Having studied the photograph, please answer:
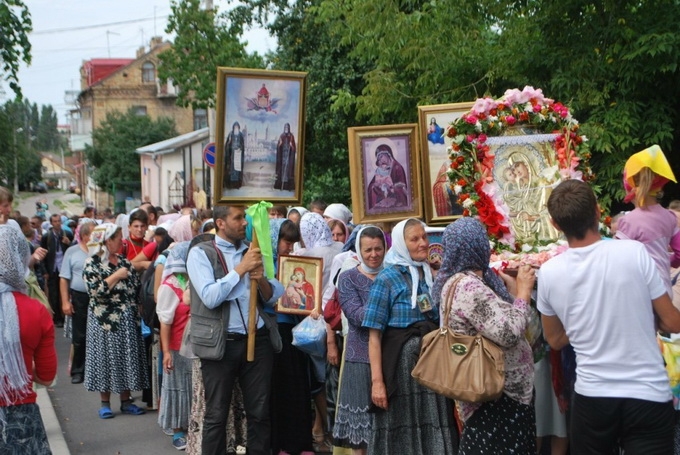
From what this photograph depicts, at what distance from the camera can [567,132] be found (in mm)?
6566

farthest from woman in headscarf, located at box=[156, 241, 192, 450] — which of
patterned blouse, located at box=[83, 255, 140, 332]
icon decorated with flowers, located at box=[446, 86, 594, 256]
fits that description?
icon decorated with flowers, located at box=[446, 86, 594, 256]

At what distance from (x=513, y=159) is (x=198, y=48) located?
701 inches

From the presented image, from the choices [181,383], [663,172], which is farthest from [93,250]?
[663,172]

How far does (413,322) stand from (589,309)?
83.7 inches

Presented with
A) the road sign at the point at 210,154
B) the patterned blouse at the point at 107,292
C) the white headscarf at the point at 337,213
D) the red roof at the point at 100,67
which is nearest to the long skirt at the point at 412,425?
the white headscarf at the point at 337,213

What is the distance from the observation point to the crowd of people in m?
4.41

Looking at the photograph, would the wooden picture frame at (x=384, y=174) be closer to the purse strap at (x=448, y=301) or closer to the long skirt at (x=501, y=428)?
the purse strap at (x=448, y=301)

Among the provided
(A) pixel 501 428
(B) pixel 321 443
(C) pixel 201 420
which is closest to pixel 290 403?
(B) pixel 321 443

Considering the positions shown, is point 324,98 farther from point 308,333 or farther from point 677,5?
point 308,333

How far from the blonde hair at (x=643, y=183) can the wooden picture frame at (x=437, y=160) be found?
2177 mm

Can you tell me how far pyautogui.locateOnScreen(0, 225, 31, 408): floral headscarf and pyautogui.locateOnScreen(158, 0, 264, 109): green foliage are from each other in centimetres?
1768

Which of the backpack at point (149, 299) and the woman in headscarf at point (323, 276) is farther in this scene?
the backpack at point (149, 299)

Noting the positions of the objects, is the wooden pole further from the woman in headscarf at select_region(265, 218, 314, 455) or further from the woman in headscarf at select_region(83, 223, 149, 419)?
the woman in headscarf at select_region(83, 223, 149, 419)

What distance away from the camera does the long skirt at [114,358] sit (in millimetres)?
10070
